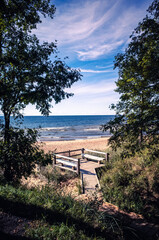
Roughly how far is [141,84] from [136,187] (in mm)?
4840

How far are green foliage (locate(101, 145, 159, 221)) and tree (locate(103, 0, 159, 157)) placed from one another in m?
1.09

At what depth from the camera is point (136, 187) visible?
7.06m

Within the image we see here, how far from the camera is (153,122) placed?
554 centimetres

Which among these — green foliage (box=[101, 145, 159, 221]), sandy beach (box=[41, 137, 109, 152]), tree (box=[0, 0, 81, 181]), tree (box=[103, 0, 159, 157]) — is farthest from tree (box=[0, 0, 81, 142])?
sandy beach (box=[41, 137, 109, 152])

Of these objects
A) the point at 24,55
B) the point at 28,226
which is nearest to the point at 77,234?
the point at 28,226

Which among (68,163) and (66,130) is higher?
(68,163)

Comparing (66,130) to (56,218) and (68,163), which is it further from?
(56,218)

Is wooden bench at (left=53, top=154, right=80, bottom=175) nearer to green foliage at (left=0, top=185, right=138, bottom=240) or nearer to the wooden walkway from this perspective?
the wooden walkway

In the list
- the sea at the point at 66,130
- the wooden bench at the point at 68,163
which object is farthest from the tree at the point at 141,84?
the wooden bench at the point at 68,163

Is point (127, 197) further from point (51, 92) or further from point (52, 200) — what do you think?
point (51, 92)

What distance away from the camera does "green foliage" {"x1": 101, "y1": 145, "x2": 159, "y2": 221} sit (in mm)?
6023

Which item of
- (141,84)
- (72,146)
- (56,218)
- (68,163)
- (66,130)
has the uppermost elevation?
(141,84)

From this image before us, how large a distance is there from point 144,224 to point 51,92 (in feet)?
19.0

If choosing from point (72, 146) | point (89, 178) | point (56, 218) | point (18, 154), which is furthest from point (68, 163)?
point (72, 146)
